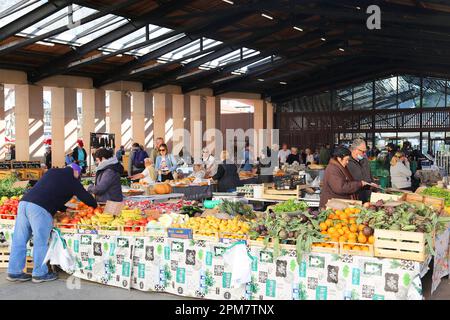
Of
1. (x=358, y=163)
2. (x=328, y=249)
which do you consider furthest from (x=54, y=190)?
(x=358, y=163)

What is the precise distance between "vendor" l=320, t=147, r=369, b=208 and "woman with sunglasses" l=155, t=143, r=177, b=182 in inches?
173

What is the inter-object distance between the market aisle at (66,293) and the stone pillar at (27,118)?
10.8 m

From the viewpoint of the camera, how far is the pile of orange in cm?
429

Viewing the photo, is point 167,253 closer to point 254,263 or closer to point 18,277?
point 254,263

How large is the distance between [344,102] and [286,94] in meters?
2.66

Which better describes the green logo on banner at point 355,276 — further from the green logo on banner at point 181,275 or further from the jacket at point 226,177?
the jacket at point 226,177

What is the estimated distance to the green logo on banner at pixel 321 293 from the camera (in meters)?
4.24

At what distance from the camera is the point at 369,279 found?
4.09 metres

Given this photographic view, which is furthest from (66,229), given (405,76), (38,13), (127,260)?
(405,76)
